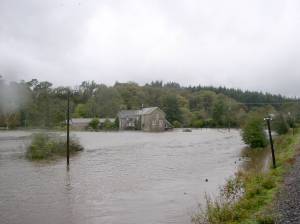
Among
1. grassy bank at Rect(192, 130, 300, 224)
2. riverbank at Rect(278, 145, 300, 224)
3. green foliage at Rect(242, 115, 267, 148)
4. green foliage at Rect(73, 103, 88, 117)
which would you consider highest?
green foliage at Rect(73, 103, 88, 117)

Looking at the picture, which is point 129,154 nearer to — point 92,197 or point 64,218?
point 92,197

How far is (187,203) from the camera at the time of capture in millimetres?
18375

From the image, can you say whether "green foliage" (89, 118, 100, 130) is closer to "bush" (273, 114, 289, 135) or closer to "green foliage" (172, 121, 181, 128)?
"green foliage" (172, 121, 181, 128)

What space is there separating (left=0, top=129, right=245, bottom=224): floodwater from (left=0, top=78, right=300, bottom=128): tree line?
36.0 meters

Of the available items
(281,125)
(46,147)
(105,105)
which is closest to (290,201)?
(46,147)

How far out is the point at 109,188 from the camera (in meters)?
22.6

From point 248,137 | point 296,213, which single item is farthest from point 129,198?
point 248,137

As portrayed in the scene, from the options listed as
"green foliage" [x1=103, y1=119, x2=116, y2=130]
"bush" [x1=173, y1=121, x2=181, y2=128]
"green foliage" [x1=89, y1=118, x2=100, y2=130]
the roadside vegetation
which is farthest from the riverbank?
"bush" [x1=173, y1=121, x2=181, y2=128]

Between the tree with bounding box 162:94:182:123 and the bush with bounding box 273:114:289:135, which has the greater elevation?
the tree with bounding box 162:94:182:123

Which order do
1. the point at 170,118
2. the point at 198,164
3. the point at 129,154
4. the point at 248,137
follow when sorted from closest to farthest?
the point at 198,164
the point at 129,154
the point at 248,137
the point at 170,118

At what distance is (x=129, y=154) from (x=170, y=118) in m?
81.4

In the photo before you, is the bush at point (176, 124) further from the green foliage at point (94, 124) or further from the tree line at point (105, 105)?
the green foliage at point (94, 124)

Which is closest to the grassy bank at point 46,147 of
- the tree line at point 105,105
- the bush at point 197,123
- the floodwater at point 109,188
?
the floodwater at point 109,188

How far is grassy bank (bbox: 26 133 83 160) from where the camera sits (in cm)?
3816
